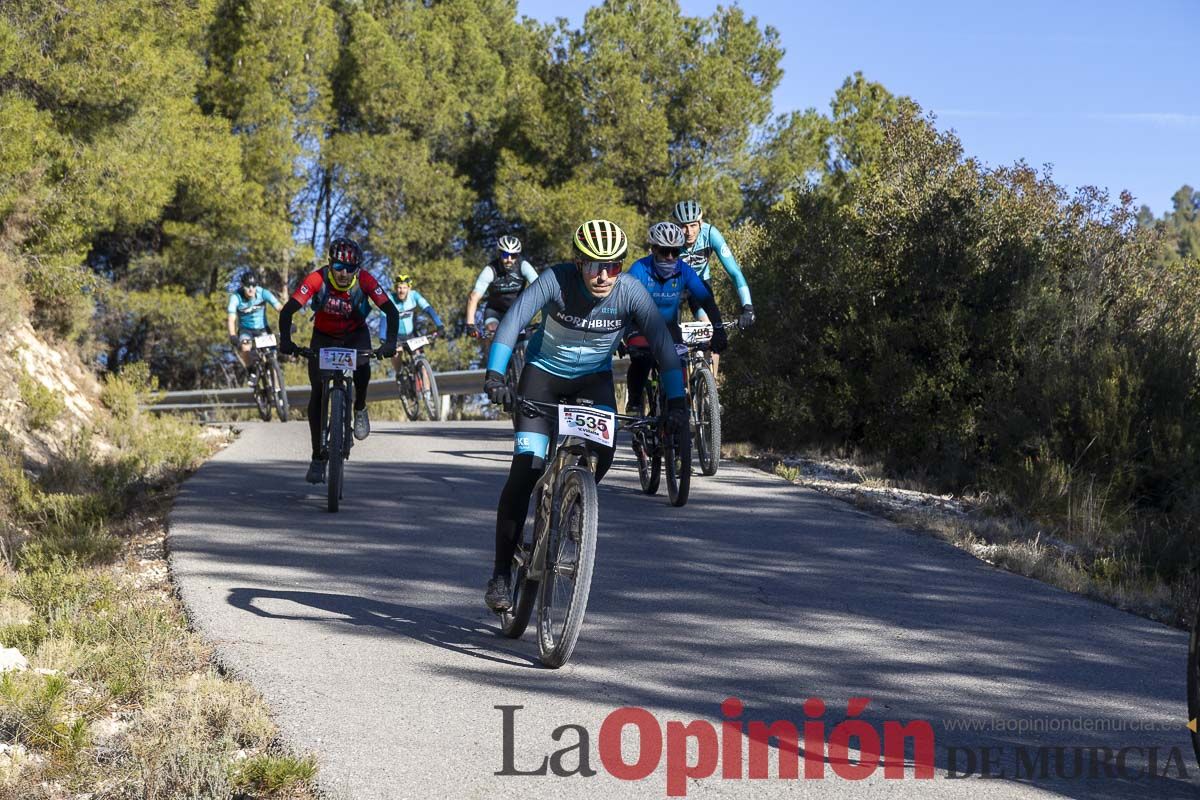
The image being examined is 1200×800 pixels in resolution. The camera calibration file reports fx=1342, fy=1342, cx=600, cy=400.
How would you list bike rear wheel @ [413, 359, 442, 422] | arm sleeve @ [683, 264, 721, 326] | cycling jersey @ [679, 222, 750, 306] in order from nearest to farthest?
arm sleeve @ [683, 264, 721, 326]
cycling jersey @ [679, 222, 750, 306]
bike rear wheel @ [413, 359, 442, 422]

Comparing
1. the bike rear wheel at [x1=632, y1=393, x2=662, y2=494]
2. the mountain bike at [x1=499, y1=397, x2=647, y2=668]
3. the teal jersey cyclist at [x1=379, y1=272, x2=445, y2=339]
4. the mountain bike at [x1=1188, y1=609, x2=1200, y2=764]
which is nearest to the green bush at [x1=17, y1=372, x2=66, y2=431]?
the teal jersey cyclist at [x1=379, y1=272, x2=445, y2=339]

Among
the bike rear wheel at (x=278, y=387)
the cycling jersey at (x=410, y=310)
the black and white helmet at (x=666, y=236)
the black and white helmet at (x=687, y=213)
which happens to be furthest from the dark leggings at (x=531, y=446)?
the bike rear wheel at (x=278, y=387)

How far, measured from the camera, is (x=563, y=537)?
249 inches

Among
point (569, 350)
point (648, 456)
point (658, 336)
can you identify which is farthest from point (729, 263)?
point (569, 350)

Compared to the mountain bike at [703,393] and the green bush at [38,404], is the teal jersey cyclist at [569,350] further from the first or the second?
the green bush at [38,404]

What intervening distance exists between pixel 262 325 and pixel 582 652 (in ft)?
48.9

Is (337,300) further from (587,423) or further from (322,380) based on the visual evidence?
(587,423)

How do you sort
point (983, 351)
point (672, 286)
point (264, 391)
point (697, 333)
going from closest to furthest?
point (672, 286)
point (697, 333)
point (983, 351)
point (264, 391)

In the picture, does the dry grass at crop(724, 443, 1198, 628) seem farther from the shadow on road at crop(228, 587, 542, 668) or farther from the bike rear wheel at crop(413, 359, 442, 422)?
the bike rear wheel at crop(413, 359, 442, 422)

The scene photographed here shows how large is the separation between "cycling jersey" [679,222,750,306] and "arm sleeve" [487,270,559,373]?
487cm

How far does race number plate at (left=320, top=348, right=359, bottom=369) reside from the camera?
35.4ft

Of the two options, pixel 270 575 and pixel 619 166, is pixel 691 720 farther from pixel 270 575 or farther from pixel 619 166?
pixel 619 166

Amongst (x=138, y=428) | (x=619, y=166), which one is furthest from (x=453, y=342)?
(x=138, y=428)

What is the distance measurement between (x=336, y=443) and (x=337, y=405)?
36 cm
